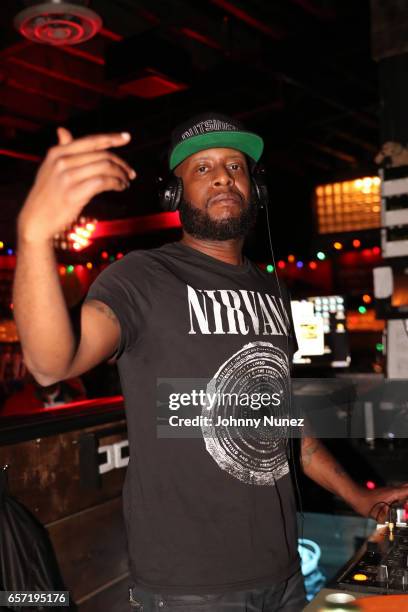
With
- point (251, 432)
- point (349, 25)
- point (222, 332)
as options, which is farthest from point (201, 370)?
point (349, 25)

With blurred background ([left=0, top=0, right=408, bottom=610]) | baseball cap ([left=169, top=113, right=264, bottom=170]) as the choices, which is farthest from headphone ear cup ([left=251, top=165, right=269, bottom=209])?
blurred background ([left=0, top=0, right=408, bottom=610])

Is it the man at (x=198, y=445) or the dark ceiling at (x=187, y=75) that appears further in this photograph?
the dark ceiling at (x=187, y=75)

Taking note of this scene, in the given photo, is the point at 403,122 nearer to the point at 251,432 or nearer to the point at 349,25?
the point at 349,25

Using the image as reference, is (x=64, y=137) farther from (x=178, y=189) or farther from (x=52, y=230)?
(x=178, y=189)

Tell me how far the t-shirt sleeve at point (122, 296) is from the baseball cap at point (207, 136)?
0.45m

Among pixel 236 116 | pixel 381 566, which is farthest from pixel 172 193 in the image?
pixel 236 116

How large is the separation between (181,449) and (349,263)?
10690mm

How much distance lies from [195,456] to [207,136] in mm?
848

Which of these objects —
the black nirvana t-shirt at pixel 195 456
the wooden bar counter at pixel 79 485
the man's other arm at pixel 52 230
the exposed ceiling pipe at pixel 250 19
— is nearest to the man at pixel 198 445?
the black nirvana t-shirt at pixel 195 456

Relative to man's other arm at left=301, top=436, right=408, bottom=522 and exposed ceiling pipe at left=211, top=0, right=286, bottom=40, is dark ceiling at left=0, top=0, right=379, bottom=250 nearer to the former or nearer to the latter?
exposed ceiling pipe at left=211, top=0, right=286, bottom=40

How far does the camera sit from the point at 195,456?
1396 mm

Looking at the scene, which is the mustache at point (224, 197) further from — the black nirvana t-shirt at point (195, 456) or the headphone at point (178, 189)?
the black nirvana t-shirt at point (195, 456)

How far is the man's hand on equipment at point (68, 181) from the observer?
912 millimetres

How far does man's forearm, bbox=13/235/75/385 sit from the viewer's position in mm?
972
